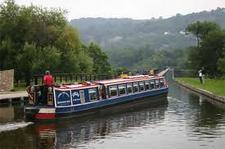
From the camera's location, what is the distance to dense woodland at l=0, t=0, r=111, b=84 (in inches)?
2331

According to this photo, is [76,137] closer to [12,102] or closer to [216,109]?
[216,109]

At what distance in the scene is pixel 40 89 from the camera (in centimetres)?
3488

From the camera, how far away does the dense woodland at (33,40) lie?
194 ft

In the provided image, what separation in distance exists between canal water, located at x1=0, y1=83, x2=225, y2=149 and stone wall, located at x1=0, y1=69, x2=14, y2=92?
1233cm

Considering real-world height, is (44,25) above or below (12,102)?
above

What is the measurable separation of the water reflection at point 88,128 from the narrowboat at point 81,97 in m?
1.05

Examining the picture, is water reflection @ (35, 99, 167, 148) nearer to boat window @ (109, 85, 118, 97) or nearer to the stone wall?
boat window @ (109, 85, 118, 97)

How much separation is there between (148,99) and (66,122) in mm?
16259

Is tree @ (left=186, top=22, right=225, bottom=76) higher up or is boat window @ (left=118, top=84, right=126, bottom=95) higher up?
tree @ (left=186, top=22, right=225, bottom=76)

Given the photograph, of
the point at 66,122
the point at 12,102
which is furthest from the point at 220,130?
the point at 12,102

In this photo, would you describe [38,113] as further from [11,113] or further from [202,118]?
[202,118]

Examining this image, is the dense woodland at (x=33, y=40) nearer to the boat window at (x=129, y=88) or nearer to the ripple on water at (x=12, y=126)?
the boat window at (x=129, y=88)

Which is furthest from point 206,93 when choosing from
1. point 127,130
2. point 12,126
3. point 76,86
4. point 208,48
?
point 208,48

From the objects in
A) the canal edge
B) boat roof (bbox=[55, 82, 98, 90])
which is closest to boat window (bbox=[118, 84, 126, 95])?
boat roof (bbox=[55, 82, 98, 90])
